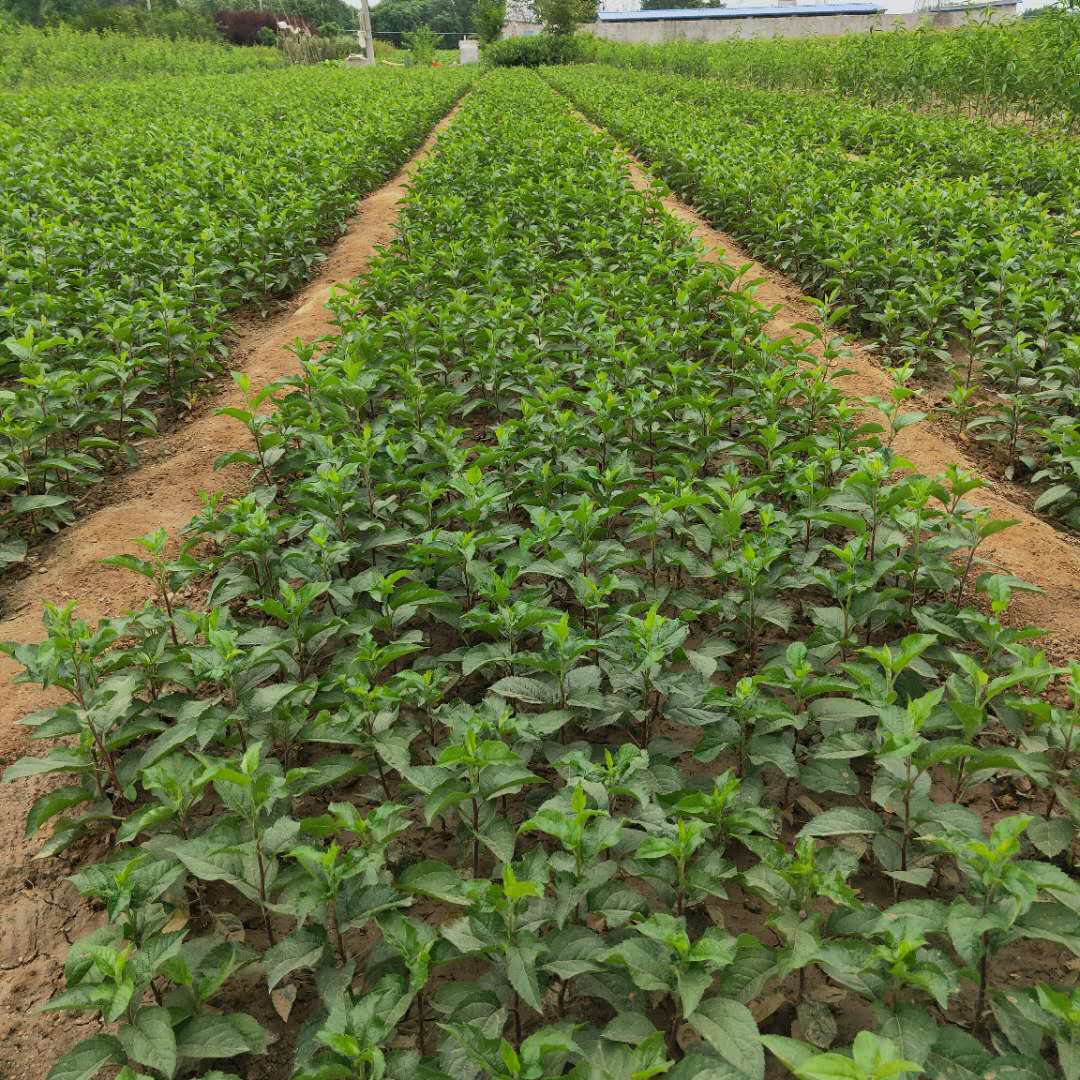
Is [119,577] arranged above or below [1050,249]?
below

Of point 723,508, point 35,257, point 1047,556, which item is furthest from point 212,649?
point 35,257

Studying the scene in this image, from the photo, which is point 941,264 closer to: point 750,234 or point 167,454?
point 750,234

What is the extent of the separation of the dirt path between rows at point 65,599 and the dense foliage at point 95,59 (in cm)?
2108

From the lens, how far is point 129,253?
646cm

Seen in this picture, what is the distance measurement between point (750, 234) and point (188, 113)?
12810mm

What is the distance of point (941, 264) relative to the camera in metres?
6.33

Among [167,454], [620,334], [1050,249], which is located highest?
[1050,249]

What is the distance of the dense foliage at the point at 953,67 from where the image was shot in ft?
44.2

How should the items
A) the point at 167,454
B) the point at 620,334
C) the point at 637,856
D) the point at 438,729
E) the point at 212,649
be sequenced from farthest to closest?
the point at 620,334, the point at 167,454, the point at 438,729, the point at 212,649, the point at 637,856

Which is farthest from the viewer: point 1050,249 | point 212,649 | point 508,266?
point 508,266

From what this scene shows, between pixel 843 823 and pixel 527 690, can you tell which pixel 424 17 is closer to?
pixel 527 690

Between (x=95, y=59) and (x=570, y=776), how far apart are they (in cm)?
3202

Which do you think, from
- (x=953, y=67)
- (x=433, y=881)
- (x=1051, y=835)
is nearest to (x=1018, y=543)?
(x=1051, y=835)

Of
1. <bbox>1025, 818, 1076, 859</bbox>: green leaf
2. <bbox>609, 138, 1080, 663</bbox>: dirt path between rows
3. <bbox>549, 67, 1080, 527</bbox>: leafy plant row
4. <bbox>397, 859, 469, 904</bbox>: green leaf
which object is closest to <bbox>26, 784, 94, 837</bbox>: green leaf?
<bbox>397, 859, 469, 904</bbox>: green leaf
